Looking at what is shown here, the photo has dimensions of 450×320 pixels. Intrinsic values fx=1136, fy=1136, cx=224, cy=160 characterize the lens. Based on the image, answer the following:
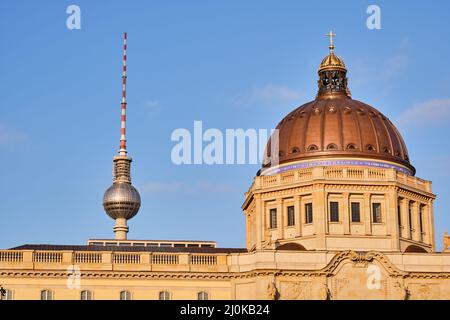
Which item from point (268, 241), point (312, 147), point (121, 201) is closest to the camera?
point (268, 241)

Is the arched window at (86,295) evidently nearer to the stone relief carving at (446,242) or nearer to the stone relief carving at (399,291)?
the stone relief carving at (399,291)

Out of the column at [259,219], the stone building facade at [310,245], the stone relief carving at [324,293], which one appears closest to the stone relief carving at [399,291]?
the stone building facade at [310,245]

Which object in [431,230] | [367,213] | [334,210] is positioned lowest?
[431,230]

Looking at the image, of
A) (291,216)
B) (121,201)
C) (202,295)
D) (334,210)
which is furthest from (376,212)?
(121,201)

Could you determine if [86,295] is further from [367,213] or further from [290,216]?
[367,213]

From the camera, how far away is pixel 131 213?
19388 centimetres

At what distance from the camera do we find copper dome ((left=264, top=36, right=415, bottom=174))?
115 metres

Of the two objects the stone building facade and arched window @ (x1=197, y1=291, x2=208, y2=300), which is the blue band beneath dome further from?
arched window @ (x1=197, y1=291, x2=208, y2=300)

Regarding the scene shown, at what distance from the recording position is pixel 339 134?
380 ft

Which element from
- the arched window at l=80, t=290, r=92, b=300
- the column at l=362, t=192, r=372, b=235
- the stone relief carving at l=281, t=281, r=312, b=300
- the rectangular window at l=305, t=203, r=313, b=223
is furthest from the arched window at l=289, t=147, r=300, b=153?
the arched window at l=80, t=290, r=92, b=300

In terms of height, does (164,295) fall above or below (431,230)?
below

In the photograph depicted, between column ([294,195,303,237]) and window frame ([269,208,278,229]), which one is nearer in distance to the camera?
column ([294,195,303,237])

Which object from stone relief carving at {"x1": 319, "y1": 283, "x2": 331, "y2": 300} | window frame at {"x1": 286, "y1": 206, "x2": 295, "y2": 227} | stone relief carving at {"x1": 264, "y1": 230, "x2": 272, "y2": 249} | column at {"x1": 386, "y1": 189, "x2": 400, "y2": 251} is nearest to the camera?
stone relief carving at {"x1": 319, "y1": 283, "x2": 331, "y2": 300}

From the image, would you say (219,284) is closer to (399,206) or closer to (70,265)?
(70,265)
